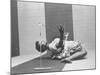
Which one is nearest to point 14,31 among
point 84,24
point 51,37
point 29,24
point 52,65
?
point 29,24

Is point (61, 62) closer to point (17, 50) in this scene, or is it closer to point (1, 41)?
point (17, 50)

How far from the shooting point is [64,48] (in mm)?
4621

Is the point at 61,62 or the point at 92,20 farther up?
the point at 92,20

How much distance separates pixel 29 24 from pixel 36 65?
3.25 feet

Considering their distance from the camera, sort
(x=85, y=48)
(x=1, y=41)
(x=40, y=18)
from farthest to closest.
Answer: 1. (x=85, y=48)
2. (x=40, y=18)
3. (x=1, y=41)

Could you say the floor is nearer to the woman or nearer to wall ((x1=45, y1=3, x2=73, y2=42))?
the woman

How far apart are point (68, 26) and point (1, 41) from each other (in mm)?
1662

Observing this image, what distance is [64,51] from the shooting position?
4621 millimetres

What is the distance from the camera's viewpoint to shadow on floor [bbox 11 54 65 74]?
14.2 ft

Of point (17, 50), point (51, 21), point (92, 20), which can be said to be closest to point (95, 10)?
point (92, 20)

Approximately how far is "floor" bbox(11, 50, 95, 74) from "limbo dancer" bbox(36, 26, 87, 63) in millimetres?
124

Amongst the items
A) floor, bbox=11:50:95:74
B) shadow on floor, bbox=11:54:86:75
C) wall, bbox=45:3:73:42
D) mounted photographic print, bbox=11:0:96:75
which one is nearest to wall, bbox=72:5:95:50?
mounted photographic print, bbox=11:0:96:75

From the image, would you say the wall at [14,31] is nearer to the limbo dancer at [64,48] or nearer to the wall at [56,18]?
the limbo dancer at [64,48]

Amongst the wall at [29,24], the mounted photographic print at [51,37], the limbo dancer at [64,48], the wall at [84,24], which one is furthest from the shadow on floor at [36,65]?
the wall at [84,24]
